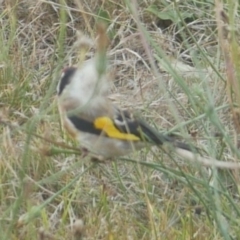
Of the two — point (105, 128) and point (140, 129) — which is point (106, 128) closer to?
point (105, 128)

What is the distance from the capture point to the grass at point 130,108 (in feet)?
7.78

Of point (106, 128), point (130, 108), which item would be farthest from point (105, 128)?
point (130, 108)

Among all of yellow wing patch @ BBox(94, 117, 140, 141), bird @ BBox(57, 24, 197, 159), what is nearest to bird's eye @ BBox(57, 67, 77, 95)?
bird @ BBox(57, 24, 197, 159)

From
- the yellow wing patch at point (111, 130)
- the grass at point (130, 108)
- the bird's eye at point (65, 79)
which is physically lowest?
the grass at point (130, 108)

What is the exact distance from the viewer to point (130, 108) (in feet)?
9.78

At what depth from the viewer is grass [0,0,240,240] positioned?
2.37 metres

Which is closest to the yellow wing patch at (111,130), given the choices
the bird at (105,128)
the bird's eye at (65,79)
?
the bird at (105,128)

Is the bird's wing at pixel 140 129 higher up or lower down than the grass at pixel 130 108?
higher up

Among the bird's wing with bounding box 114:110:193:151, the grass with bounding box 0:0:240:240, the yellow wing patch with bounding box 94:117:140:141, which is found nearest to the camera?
the bird's wing with bounding box 114:110:193:151

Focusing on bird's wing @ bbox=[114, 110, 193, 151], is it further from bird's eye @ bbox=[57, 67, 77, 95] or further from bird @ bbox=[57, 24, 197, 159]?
bird's eye @ bbox=[57, 67, 77, 95]

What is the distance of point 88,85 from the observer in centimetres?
192

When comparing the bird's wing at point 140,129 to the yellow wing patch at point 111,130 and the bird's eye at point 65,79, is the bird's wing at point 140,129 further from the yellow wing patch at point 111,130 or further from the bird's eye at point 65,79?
the bird's eye at point 65,79

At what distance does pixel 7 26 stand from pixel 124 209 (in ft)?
4.63

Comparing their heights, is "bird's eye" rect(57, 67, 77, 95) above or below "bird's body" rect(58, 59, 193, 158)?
above
